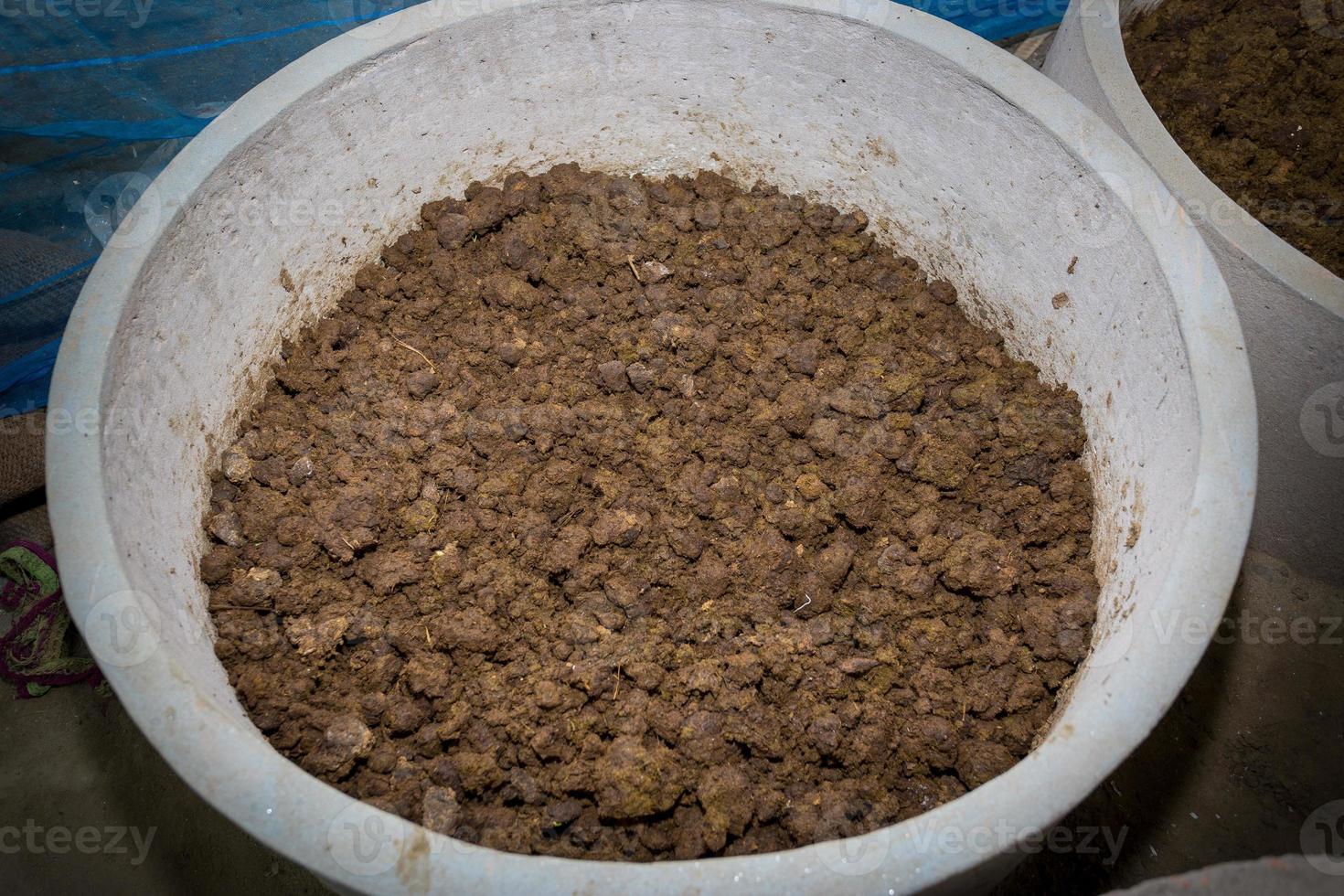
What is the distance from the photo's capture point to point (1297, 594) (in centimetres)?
214

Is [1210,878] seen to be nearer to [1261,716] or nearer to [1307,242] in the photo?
[1261,716]

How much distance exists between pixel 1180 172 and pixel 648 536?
1170mm

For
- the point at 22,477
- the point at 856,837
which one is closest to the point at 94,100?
the point at 22,477

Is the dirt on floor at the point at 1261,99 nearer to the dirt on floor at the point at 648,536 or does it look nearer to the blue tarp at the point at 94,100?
the dirt on floor at the point at 648,536

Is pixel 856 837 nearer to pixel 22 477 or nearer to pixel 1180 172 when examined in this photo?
pixel 1180 172

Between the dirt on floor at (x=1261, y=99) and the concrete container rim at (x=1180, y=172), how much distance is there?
0.33 metres

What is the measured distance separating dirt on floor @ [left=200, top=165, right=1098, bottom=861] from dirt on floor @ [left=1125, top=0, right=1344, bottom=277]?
75cm

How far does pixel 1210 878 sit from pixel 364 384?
1480 millimetres

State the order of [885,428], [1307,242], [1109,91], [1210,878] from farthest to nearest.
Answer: [1307,242], [1109,91], [885,428], [1210,878]

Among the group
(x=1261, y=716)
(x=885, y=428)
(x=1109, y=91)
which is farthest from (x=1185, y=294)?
(x=1261, y=716)

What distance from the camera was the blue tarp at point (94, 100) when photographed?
81.1 inches

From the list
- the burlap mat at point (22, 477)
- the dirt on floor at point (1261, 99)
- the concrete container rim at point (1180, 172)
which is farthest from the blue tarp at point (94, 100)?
the dirt on floor at point (1261, 99)

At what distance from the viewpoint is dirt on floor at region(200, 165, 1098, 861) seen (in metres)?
1.36

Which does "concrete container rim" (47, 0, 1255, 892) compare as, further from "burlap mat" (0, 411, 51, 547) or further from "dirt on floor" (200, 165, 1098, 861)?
"burlap mat" (0, 411, 51, 547)
